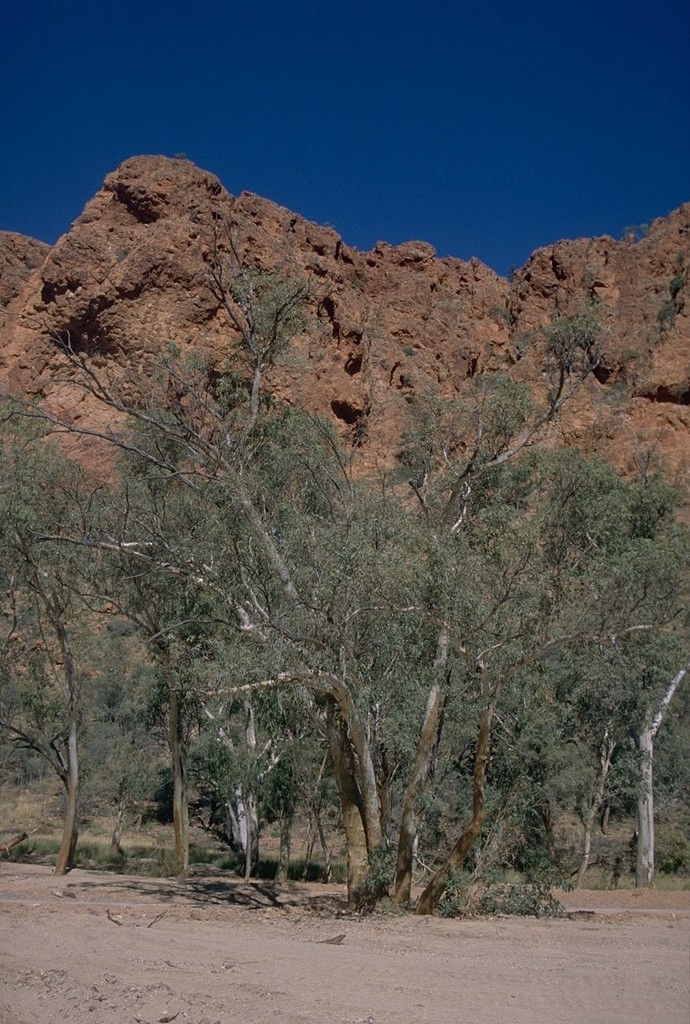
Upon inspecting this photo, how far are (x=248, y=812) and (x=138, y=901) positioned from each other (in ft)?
14.7

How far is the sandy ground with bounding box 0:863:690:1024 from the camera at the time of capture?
5.40m

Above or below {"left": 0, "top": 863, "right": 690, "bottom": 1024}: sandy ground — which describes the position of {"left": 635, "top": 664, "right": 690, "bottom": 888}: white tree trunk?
above

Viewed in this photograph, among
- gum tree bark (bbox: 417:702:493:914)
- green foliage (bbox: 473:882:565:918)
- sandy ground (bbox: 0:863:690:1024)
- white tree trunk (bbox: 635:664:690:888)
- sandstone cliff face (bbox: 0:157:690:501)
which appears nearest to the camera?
sandy ground (bbox: 0:863:690:1024)

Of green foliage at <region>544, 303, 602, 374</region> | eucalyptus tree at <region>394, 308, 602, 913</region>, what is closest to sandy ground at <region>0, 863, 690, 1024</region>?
eucalyptus tree at <region>394, 308, 602, 913</region>

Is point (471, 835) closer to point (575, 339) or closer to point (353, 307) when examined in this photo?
point (575, 339)

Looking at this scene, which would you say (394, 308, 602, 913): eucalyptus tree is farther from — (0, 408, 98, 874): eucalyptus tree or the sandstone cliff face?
the sandstone cliff face

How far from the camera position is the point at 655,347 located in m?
42.8

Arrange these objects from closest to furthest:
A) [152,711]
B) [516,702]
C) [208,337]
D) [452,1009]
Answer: [452,1009]
[516,702]
[152,711]
[208,337]

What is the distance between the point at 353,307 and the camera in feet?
125

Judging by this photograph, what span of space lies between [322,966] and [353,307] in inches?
1317

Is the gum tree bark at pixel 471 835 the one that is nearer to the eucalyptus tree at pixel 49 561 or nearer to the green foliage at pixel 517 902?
the green foliage at pixel 517 902

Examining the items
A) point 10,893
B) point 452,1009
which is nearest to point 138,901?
point 10,893

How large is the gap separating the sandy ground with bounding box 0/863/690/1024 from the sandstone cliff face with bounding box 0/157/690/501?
10918 millimetres

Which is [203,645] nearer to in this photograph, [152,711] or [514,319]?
[152,711]
